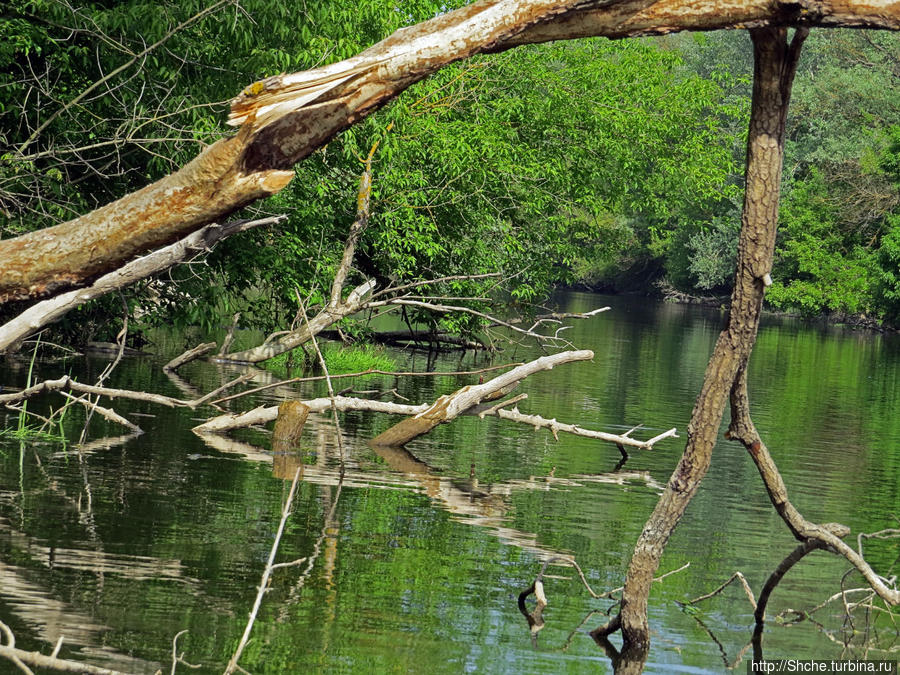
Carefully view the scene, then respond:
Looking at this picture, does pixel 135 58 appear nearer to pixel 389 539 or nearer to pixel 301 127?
pixel 389 539

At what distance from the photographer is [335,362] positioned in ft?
80.9

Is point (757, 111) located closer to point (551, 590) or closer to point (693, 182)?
point (551, 590)

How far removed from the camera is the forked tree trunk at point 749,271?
6.61m

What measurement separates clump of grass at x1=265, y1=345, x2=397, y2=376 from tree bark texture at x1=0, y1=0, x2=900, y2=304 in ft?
56.8

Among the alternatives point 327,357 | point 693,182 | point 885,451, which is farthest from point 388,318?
point 885,451

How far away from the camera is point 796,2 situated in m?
5.97

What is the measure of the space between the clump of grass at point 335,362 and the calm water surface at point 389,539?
3806 mm

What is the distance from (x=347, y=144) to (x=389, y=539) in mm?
10987

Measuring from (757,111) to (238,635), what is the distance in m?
4.14

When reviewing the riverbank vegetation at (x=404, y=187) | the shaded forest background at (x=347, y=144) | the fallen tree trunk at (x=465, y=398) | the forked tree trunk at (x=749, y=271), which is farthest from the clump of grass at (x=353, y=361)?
the forked tree trunk at (x=749, y=271)

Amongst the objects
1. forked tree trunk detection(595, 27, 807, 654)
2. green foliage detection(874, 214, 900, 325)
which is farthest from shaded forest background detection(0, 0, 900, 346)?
green foliage detection(874, 214, 900, 325)

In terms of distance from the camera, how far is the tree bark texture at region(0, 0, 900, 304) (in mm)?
5789

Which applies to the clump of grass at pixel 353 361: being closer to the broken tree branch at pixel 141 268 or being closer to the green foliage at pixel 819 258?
the broken tree branch at pixel 141 268

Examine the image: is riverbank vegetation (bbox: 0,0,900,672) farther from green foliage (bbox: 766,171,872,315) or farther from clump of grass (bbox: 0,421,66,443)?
green foliage (bbox: 766,171,872,315)
